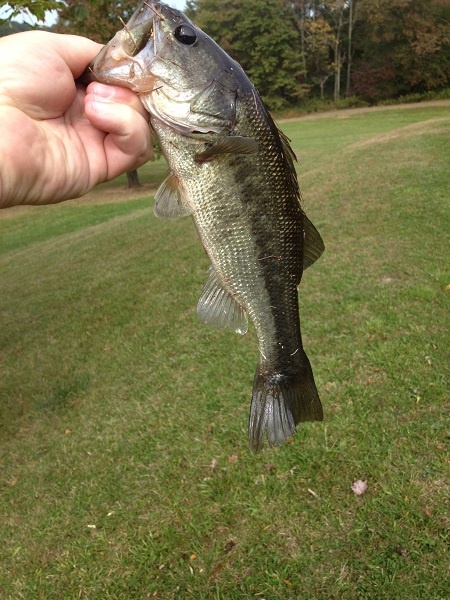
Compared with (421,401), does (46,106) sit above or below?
above

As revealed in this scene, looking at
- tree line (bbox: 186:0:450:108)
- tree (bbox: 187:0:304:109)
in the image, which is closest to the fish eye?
tree line (bbox: 186:0:450:108)

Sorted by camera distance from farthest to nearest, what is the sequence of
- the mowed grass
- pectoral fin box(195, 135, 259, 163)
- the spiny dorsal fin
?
the mowed grass, the spiny dorsal fin, pectoral fin box(195, 135, 259, 163)

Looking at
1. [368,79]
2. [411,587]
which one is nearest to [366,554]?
[411,587]

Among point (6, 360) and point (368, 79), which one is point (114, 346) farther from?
point (368, 79)

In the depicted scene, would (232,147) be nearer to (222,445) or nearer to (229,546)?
(229,546)

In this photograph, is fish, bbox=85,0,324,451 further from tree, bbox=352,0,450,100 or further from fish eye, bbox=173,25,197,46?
tree, bbox=352,0,450,100

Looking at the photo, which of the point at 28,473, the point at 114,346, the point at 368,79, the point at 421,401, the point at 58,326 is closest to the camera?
the point at 421,401

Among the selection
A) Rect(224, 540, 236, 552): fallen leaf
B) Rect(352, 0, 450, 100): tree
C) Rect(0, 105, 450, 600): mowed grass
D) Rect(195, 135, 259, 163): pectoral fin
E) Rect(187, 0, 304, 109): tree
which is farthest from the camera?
Rect(187, 0, 304, 109): tree

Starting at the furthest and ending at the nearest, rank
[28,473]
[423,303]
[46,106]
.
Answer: [423,303] → [28,473] → [46,106]
